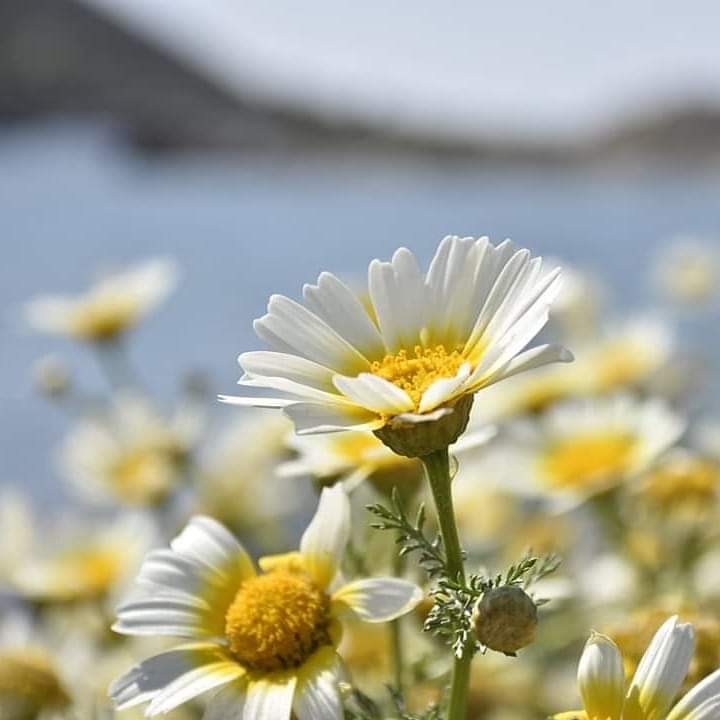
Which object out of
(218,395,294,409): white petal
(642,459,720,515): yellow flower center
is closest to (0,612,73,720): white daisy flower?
(218,395,294,409): white petal

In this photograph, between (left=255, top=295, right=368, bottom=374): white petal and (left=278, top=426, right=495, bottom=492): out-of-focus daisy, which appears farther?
(left=278, top=426, right=495, bottom=492): out-of-focus daisy

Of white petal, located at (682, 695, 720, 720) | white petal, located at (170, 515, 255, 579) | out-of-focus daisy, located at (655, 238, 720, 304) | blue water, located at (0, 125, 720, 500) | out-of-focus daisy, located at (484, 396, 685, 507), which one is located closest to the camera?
white petal, located at (682, 695, 720, 720)

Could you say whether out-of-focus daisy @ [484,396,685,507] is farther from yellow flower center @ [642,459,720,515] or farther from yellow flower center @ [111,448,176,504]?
yellow flower center @ [111,448,176,504]

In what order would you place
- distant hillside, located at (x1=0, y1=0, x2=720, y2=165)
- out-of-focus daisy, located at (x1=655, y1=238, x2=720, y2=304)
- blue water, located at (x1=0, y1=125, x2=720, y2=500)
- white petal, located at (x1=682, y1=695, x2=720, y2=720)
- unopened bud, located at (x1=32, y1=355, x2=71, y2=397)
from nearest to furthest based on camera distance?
white petal, located at (x1=682, y1=695, x2=720, y2=720) < unopened bud, located at (x1=32, y1=355, x2=71, y2=397) < out-of-focus daisy, located at (x1=655, y1=238, x2=720, y2=304) < blue water, located at (x1=0, y1=125, x2=720, y2=500) < distant hillside, located at (x1=0, y1=0, x2=720, y2=165)

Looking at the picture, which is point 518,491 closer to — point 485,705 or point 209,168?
point 485,705

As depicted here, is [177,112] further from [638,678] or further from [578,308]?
[638,678]

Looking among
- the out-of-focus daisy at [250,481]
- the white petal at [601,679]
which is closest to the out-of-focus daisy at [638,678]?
the white petal at [601,679]
